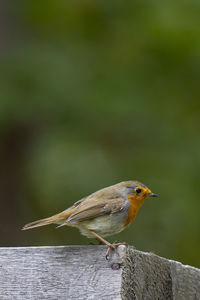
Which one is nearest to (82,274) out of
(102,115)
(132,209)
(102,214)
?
(102,214)

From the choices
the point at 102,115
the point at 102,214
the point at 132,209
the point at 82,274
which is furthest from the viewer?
Result: the point at 102,115

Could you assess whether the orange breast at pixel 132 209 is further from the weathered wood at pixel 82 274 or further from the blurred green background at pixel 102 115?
the blurred green background at pixel 102 115

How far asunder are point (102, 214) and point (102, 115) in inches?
191

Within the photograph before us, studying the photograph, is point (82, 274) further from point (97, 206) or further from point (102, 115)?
point (102, 115)

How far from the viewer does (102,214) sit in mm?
3322

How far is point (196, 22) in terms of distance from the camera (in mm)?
8438

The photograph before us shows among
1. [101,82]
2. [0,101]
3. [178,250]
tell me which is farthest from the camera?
[101,82]

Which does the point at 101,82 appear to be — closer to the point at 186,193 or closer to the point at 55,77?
the point at 55,77

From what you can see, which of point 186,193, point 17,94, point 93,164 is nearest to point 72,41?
point 17,94

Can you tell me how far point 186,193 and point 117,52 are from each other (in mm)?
2435

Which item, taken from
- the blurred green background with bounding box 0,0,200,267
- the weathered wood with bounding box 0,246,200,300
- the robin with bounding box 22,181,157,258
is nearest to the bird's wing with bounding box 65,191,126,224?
the robin with bounding box 22,181,157,258

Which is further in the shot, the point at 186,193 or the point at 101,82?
the point at 101,82

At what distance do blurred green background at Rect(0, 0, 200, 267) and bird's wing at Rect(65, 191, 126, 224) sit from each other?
3721mm

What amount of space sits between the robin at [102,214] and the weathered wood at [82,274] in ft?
1.22
